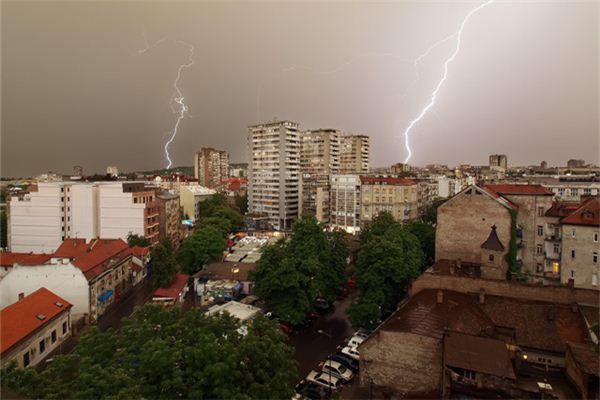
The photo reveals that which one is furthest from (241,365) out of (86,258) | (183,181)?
(183,181)

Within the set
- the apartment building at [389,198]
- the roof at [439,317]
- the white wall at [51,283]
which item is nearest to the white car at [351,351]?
the roof at [439,317]

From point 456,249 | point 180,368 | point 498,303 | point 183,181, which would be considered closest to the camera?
point 180,368

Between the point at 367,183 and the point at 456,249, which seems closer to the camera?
the point at 456,249

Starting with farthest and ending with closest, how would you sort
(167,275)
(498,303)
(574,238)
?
(167,275) < (574,238) < (498,303)

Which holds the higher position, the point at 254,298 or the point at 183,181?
the point at 183,181

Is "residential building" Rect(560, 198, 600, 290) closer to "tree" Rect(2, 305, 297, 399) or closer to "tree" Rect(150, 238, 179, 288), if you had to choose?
"tree" Rect(2, 305, 297, 399)

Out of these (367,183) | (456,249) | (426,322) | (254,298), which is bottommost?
(254,298)

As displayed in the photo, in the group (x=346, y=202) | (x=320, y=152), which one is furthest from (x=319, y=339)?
(x=320, y=152)

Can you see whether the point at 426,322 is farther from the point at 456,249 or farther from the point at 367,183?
the point at 367,183

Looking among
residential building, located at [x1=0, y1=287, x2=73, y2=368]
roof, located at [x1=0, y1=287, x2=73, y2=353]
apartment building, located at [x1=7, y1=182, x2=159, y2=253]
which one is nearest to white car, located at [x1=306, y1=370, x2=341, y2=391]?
residential building, located at [x1=0, y1=287, x2=73, y2=368]
